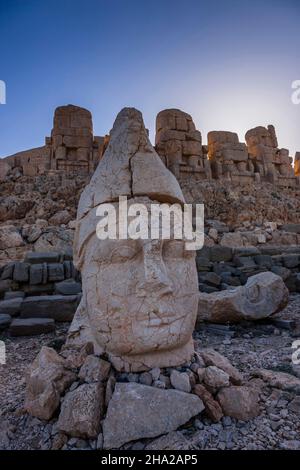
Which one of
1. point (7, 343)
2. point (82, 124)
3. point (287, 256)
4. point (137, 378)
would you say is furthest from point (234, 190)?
point (137, 378)

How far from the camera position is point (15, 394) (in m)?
2.64

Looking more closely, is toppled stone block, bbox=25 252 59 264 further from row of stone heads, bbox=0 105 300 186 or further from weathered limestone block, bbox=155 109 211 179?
weathered limestone block, bbox=155 109 211 179

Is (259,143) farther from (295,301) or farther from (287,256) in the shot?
(295,301)

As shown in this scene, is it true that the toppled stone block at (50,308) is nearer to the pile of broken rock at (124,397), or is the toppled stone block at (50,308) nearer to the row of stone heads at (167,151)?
the pile of broken rock at (124,397)

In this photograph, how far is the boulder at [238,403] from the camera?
195 cm

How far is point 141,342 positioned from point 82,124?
16.9 metres

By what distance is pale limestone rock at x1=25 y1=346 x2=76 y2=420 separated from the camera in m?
1.97

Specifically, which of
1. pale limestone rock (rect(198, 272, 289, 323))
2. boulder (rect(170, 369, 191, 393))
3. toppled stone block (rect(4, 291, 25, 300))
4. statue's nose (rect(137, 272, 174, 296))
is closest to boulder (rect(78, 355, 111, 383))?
boulder (rect(170, 369, 191, 393))

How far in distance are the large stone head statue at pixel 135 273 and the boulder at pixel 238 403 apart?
1.24ft

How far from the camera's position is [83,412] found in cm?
177

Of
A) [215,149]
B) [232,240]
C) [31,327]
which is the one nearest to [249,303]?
[31,327]

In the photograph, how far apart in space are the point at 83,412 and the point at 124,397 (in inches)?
10.6

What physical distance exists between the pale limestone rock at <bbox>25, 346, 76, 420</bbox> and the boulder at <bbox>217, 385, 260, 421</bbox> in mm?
1127

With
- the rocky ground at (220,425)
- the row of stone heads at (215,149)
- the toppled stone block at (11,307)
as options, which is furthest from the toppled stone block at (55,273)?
the row of stone heads at (215,149)
